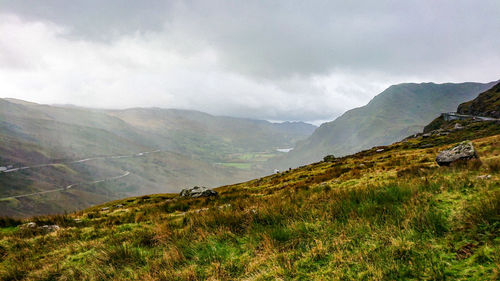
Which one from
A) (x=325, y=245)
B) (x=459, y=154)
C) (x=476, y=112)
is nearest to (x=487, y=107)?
(x=476, y=112)

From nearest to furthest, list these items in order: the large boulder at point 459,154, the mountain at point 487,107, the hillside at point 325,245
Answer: the hillside at point 325,245 < the large boulder at point 459,154 < the mountain at point 487,107

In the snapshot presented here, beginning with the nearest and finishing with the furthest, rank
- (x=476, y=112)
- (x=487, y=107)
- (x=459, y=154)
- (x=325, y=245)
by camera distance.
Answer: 1. (x=325, y=245)
2. (x=459, y=154)
3. (x=487, y=107)
4. (x=476, y=112)

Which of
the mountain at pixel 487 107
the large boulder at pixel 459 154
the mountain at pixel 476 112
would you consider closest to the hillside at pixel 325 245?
the large boulder at pixel 459 154

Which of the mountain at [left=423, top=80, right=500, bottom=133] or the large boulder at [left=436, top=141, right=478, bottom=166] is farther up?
the mountain at [left=423, top=80, right=500, bottom=133]

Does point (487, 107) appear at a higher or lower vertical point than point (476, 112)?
higher

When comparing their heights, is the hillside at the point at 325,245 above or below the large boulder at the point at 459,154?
below

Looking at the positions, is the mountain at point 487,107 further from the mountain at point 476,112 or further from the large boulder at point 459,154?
the large boulder at point 459,154

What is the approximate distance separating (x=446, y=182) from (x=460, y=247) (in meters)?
4.13

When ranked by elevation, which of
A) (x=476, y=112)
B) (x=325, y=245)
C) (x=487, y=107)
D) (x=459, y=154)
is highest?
(x=487, y=107)

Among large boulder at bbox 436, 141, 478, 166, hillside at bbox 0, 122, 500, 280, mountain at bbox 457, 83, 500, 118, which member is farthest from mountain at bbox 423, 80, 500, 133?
hillside at bbox 0, 122, 500, 280

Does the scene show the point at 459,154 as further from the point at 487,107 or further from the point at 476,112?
the point at 476,112

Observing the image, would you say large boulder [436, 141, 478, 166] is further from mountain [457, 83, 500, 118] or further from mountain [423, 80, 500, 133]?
mountain [457, 83, 500, 118]

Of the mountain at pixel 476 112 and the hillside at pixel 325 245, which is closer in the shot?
the hillside at pixel 325 245

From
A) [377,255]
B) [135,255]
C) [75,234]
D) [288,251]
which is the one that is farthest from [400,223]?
[75,234]
